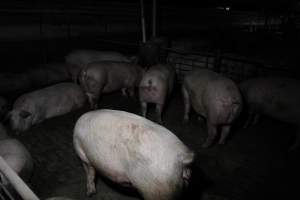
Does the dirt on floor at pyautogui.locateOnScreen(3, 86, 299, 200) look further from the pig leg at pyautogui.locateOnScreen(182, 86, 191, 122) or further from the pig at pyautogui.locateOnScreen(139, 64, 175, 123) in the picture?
the pig at pyautogui.locateOnScreen(139, 64, 175, 123)

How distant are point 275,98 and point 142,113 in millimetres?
2160

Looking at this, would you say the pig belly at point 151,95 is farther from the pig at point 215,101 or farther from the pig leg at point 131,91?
the pig leg at point 131,91

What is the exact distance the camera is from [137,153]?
7.44ft

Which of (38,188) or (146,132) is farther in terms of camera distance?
(38,188)

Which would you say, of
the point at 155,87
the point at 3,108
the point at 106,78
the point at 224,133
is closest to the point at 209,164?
the point at 224,133

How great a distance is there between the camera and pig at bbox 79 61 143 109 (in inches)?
207

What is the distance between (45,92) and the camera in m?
5.16

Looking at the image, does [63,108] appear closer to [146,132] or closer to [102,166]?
[102,166]

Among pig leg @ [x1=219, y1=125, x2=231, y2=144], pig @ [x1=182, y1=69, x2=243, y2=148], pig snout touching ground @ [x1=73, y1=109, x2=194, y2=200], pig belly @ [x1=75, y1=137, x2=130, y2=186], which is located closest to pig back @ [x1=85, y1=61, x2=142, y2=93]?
pig @ [x1=182, y1=69, x2=243, y2=148]

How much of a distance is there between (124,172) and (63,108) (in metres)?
3.20

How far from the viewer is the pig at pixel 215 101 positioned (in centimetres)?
388

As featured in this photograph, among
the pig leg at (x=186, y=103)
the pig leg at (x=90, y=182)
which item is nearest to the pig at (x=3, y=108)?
the pig leg at (x=90, y=182)

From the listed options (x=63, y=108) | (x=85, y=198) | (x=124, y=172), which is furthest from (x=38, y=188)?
(x=63, y=108)

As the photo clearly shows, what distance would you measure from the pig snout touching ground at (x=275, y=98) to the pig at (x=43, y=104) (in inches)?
119
